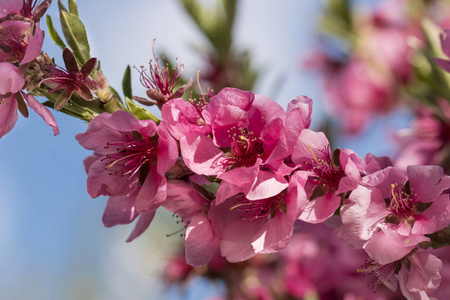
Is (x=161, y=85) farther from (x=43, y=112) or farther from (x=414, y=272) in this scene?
(x=414, y=272)

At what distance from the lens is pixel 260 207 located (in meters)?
0.55

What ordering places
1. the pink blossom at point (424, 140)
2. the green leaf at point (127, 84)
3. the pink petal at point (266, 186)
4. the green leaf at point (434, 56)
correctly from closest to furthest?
the pink petal at point (266, 186)
the green leaf at point (127, 84)
the green leaf at point (434, 56)
the pink blossom at point (424, 140)

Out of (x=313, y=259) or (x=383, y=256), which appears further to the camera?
(x=313, y=259)

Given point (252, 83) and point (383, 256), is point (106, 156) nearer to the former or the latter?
point (383, 256)

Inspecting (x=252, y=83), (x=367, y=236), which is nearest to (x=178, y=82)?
(x=367, y=236)

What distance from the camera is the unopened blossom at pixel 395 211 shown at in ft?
1.68

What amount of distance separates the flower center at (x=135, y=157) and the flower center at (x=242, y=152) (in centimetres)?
9

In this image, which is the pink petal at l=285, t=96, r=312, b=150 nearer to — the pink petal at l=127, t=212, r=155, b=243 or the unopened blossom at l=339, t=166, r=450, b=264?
the unopened blossom at l=339, t=166, r=450, b=264

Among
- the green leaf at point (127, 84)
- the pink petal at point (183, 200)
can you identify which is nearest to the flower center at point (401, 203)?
the pink petal at point (183, 200)

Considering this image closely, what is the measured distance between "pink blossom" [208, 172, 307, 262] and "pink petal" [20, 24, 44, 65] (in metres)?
0.26

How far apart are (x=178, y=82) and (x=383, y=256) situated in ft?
1.07

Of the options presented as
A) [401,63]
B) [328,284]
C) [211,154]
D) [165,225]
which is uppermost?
[211,154]

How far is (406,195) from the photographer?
1.79 ft

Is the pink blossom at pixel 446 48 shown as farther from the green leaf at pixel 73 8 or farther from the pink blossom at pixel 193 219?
the green leaf at pixel 73 8
